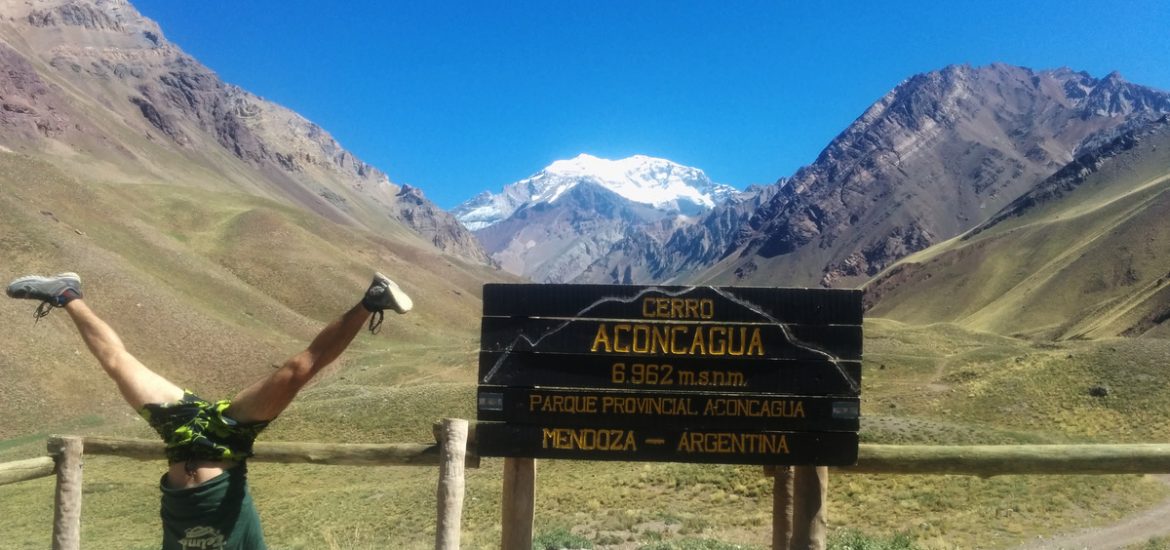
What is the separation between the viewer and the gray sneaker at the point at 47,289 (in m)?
5.96

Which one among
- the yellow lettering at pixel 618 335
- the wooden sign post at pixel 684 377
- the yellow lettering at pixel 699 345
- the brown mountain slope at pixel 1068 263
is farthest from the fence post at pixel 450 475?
the brown mountain slope at pixel 1068 263

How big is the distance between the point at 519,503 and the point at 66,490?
458cm

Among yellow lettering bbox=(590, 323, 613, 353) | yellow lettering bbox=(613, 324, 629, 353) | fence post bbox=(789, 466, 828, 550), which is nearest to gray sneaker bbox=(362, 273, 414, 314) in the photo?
yellow lettering bbox=(590, 323, 613, 353)

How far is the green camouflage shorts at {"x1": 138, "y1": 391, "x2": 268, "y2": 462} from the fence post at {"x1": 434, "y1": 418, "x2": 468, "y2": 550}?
5.88 feet

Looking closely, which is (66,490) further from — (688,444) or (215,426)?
(688,444)

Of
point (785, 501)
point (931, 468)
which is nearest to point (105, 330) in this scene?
point (785, 501)

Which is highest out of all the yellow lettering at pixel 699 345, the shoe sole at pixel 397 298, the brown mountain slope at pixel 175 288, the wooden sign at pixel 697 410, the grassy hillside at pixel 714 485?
the brown mountain slope at pixel 175 288

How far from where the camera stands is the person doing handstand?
18.0 feet

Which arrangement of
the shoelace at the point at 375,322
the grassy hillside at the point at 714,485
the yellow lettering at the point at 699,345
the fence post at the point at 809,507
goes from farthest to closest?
the grassy hillside at the point at 714,485 → the fence post at the point at 809,507 → the yellow lettering at the point at 699,345 → the shoelace at the point at 375,322

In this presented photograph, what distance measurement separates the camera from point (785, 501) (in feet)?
23.4

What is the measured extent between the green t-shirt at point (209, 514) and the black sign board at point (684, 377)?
6.84 feet

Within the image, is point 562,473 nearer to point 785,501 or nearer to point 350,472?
point 350,472

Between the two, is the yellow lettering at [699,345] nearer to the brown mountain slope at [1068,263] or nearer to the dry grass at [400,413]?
the dry grass at [400,413]

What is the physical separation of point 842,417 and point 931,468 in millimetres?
1249
